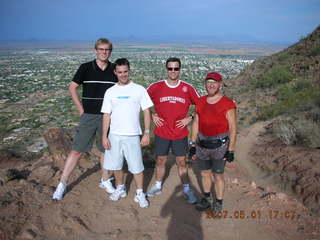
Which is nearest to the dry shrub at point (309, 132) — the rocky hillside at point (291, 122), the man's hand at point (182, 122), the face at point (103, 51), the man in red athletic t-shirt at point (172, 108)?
the rocky hillside at point (291, 122)

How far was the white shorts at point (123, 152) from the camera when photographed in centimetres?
367

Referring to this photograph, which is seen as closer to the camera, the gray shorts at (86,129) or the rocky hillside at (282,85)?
the gray shorts at (86,129)

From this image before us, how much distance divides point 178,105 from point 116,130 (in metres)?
0.90

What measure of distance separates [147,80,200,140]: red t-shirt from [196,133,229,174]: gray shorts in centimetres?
39

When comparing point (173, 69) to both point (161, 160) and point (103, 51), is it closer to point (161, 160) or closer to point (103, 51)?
point (103, 51)

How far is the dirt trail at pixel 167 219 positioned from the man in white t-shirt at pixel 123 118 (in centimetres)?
66

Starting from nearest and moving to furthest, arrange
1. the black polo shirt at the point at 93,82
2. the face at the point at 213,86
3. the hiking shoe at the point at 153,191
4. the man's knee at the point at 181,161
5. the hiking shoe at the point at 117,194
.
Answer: the face at the point at 213,86 → the black polo shirt at the point at 93,82 → the man's knee at the point at 181,161 → the hiking shoe at the point at 117,194 → the hiking shoe at the point at 153,191

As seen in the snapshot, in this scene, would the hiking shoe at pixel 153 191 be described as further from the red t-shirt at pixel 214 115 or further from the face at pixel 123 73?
the face at pixel 123 73

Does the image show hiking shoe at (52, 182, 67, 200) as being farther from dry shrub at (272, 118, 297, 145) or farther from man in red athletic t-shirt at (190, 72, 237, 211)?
dry shrub at (272, 118, 297, 145)

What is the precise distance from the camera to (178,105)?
3.76 meters

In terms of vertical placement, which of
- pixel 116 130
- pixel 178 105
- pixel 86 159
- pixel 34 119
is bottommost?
pixel 34 119

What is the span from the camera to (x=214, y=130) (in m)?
3.50

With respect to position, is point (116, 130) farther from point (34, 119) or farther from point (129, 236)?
point (34, 119)

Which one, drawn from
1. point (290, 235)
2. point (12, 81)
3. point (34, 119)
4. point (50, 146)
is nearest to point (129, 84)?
point (290, 235)
